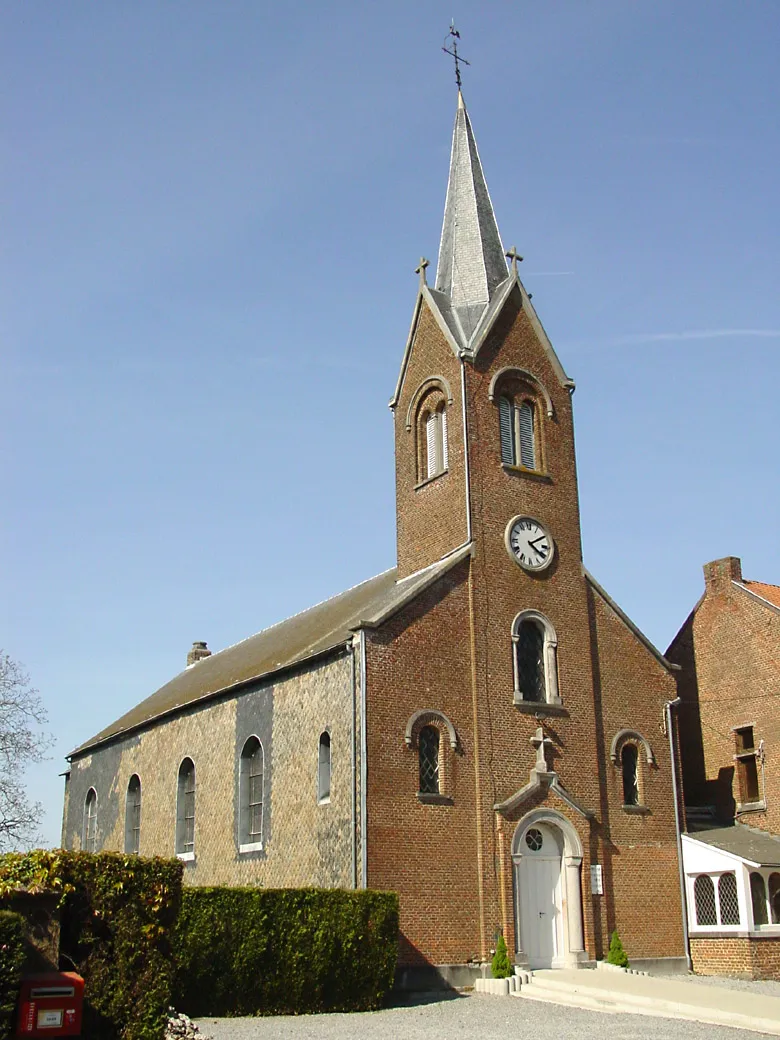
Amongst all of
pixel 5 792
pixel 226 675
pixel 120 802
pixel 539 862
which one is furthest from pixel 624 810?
pixel 5 792

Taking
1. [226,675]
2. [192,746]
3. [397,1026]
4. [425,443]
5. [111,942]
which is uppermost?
[425,443]

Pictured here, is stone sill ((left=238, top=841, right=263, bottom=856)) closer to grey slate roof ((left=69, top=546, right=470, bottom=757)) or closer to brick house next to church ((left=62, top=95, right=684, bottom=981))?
brick house next to church ((left=62, top=95, right=684, bottom=981))

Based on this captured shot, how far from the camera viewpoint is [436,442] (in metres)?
29.7

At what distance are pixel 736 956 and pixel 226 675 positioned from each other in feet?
53.4

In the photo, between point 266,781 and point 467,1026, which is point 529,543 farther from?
point 467,1026

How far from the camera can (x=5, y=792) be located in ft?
132

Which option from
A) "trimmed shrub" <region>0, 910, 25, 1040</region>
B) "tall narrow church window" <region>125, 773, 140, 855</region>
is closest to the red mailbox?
"trimmed shrub" <region>0, 910, 25, 1040</region>

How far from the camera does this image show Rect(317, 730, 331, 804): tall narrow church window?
25.2 meters

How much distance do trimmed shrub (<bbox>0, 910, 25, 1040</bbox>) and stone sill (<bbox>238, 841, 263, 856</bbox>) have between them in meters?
15.5

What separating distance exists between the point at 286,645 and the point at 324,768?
6.97m

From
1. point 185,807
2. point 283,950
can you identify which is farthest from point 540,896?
point 185,807

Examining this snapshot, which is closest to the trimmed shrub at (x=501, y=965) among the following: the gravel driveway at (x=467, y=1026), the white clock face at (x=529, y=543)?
the gravel driveway at (x=467, y=1026)


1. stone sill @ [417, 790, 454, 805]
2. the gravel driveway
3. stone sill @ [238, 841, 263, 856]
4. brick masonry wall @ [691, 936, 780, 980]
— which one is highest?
stone sill @ [417, 790, 454, 805]

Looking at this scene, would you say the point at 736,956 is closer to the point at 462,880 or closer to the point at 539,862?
the point at 539,862
